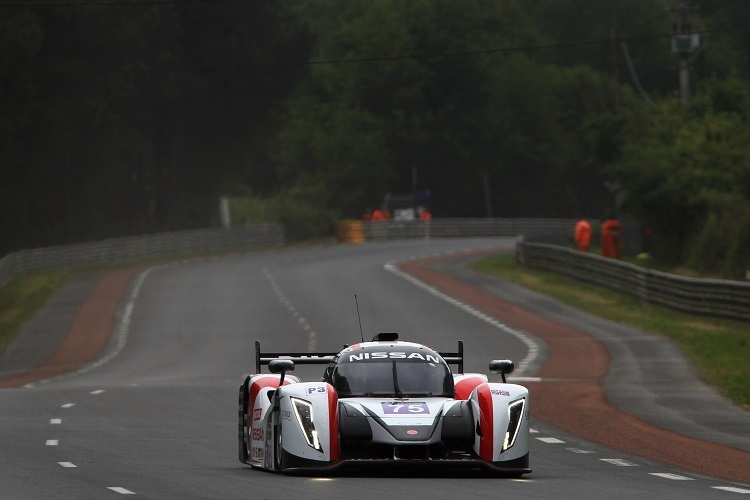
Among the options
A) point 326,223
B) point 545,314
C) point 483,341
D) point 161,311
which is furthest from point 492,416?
point 326,223

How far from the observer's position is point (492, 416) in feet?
44.6

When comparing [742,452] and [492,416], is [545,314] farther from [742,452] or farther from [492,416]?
[492,416]

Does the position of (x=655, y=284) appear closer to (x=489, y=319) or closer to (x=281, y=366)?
(x=489, y=319)

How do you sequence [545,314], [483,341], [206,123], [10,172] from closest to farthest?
1. [483,341]
2. [545,314]
3. [10,172]
4. [206,123]

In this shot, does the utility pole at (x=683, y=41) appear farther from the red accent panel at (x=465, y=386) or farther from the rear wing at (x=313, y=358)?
the red accent panel at (x=465, y=386)

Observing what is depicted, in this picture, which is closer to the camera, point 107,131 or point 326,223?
point 107,131

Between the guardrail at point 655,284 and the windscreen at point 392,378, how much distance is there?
2187cm

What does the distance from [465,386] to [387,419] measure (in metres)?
1.69

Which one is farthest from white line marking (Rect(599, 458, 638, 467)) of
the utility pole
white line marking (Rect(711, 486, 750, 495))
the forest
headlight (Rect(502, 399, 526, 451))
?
the utility pole

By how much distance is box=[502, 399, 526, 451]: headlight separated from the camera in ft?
44.7

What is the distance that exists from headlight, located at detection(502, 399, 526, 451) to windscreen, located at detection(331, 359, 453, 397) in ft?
2.60

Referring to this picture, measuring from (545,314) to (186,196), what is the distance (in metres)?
46.4

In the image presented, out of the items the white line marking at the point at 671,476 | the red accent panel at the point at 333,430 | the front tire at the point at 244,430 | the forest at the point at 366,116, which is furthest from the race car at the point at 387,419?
the forest at the point at 366,116

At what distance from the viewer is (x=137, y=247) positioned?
68688 millimetres
